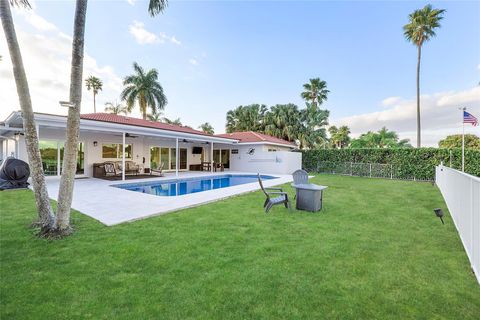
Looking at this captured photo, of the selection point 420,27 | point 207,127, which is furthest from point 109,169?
point 207,127

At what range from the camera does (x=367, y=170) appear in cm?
1959

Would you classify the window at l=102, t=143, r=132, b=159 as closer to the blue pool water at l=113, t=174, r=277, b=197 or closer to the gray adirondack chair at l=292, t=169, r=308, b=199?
the blue pool water at l=113, t=174, r=277, b=197

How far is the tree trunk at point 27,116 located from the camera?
4.41 meters

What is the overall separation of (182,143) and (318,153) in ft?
43.7

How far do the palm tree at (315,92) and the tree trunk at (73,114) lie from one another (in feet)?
94.5

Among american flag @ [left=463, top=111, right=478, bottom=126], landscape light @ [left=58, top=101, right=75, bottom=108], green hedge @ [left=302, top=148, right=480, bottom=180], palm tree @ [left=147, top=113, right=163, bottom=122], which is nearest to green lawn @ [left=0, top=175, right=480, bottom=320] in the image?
landscape light @ [left=58, top=101, right=75, bottom=108]

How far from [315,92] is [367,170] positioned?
48.4 ft

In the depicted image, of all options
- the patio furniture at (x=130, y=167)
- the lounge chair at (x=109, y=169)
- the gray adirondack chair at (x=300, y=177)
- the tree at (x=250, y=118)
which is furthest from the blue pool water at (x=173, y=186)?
the tree at (x=250, y=118)

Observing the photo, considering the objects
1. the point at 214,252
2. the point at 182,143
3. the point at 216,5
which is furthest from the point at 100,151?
the point at 214,252

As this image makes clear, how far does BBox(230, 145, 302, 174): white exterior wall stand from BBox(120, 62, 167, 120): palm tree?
15.5 meters

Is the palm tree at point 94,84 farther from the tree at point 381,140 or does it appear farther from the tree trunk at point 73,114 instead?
the tree at point 381,140

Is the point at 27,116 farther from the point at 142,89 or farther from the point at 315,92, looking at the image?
the point at 315,92

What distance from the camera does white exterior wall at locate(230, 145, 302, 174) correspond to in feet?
67.9

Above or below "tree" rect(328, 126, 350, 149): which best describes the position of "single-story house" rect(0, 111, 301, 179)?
below
